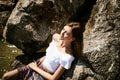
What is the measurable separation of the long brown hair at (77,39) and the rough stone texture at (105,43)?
15cm

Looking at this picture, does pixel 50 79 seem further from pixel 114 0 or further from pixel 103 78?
pixel 114 0

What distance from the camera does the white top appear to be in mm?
7442

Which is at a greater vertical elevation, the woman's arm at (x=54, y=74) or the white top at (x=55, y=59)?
the white top at (x=55, y=59)

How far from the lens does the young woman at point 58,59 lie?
24.6 ft

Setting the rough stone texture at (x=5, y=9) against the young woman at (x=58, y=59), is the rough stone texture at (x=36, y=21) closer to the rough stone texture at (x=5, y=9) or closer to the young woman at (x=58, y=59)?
the young woman at (x=58, y=59)

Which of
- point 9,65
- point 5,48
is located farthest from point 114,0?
point 5,48

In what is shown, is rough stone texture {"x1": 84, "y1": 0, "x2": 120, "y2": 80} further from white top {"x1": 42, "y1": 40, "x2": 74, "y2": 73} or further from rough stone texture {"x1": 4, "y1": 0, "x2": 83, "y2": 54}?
rough stone texture {"x1": 4, "y1": 0, "x2": 83, "y2": 54}

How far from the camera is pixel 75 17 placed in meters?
9.23

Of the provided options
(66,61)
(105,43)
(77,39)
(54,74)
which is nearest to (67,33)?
(77,39)

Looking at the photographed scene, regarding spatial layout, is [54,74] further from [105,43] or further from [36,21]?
[36,21]

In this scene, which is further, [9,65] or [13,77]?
[9,65]

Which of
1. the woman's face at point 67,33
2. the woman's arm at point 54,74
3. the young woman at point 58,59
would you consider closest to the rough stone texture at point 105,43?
the young woman at point 58,59

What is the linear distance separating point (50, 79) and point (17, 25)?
2.56 meters

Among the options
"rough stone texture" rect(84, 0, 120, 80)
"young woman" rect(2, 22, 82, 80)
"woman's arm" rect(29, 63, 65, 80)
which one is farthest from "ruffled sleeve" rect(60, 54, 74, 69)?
"rough stone texture" rect(84, 0, 120, 80)
